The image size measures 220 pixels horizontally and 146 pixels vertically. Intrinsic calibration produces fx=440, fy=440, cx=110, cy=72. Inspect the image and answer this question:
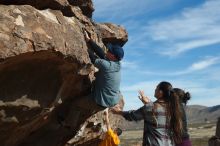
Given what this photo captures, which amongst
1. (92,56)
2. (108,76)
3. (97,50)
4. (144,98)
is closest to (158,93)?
(144,98)

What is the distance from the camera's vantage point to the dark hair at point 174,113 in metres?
12.4

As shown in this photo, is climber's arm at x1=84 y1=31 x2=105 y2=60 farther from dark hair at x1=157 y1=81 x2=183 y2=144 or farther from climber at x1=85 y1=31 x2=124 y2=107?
dark hair at x1=157 y1=81 x2=183 y2=144

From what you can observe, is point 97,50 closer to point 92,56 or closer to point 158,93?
point 92,56

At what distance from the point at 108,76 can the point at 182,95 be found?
3127 mm

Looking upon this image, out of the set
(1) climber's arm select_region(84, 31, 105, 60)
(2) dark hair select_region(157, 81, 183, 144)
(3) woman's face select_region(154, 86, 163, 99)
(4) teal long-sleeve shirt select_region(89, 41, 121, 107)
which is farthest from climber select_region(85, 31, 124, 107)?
(2) dark hair select_region(157, 81, 183, 144)

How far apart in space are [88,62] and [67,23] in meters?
1.52

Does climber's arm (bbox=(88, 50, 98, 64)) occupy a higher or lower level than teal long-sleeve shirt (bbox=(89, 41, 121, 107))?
higher

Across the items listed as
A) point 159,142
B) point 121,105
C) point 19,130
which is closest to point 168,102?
point 159,142

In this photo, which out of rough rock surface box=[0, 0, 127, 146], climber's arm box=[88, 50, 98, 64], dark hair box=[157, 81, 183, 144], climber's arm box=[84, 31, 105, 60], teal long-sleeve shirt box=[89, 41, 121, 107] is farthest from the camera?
climber's arm box=[84, 31, 105, 60]

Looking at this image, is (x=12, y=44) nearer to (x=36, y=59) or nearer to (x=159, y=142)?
(x=36, y=59)

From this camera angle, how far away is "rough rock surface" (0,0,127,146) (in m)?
12.7

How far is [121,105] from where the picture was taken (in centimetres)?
2280

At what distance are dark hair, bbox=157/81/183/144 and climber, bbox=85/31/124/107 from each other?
3.05 m

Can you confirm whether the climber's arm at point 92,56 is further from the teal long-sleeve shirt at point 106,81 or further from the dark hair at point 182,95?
the dark hair at point 182,95
